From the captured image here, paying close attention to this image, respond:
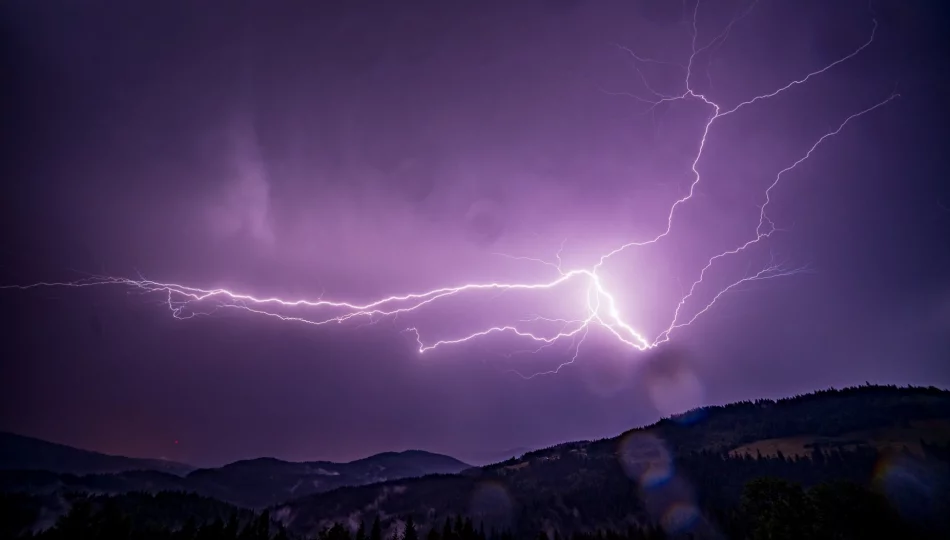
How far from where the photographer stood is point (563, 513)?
96.6 m

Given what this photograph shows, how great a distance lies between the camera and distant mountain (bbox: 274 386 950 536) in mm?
81062

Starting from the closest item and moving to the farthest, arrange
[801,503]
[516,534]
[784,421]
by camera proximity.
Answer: [801,503] < [516,534] < [784,421]

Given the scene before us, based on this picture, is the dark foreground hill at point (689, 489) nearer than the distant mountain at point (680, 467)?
Yes

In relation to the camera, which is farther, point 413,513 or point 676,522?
point 413,513

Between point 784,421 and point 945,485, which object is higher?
point 784,421

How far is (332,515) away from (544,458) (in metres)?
61.4

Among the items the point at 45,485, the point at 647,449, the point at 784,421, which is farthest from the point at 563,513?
the point at 45,485

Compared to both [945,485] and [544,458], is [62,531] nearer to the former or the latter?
[544,458]

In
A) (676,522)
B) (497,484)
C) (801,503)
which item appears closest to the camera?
(801,503)

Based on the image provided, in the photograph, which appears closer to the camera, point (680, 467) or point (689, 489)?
point (689, 489)

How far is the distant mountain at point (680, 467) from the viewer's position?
81062mm

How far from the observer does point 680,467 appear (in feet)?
328

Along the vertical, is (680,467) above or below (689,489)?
above

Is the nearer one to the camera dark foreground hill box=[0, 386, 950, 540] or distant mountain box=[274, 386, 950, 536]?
dark foreground hill box=[0, 386, 950, 540]
